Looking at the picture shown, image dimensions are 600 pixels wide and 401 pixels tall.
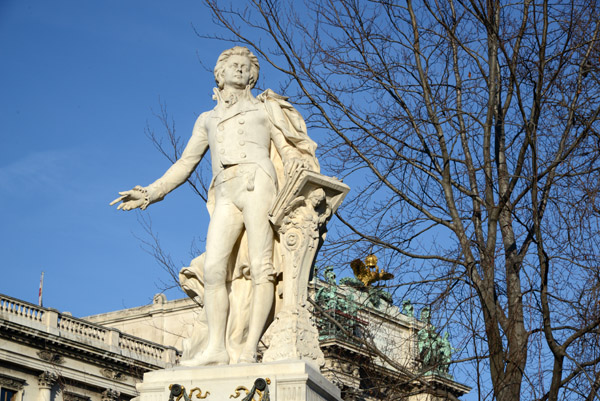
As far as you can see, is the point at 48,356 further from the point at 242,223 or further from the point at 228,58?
the point at 242,223

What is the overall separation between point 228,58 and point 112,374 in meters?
33.3

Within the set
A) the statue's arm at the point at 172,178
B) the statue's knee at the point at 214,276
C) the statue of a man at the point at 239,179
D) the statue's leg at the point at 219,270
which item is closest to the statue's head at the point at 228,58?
the statue of a man at the point at 239,179

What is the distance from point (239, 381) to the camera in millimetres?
9305

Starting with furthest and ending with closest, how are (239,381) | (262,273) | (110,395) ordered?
(110,395) < (262,273) < (239,381)

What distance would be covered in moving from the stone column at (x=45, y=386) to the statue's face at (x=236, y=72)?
30826 millimetres

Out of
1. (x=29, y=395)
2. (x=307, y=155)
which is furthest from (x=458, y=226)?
(x=29, y=395)

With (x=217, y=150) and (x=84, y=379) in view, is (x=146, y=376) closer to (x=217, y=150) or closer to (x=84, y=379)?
(x=217, y=150)

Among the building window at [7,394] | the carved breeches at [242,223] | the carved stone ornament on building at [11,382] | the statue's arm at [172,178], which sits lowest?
the carved breeches at [242,223]

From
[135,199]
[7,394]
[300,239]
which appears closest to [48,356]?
[7,394]

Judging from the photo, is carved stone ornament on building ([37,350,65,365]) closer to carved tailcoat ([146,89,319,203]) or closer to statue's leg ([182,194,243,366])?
carved tailcoat ([146,89,319,203])

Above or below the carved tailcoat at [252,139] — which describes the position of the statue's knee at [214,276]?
below

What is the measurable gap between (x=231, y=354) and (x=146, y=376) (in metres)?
0.78

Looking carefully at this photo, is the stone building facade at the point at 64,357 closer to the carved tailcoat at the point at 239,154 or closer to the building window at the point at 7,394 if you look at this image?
the building window at the point at 7,394

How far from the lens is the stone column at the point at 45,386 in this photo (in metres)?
39.6
